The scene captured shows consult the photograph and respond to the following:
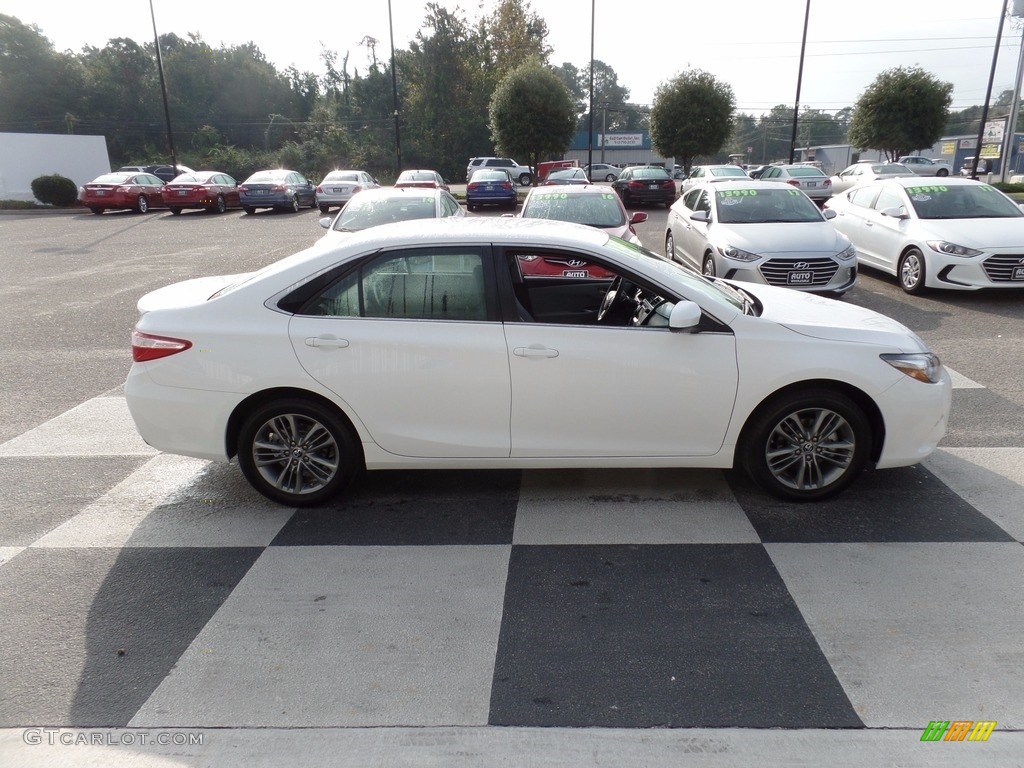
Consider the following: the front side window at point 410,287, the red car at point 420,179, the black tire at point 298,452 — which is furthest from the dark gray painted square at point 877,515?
the red car at point 420,179

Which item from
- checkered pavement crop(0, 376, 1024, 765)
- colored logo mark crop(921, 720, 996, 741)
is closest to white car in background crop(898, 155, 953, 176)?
checkered pavement crop(0, 376, 1024, 765)

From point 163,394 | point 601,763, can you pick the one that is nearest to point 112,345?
point 163,394

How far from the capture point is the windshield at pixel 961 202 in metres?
10.5

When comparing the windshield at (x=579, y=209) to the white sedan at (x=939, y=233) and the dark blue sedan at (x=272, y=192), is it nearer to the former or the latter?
the white sedan at (x=939, y=233)

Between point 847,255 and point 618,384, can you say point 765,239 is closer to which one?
point 847,255

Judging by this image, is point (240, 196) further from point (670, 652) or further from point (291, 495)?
point (670, 652)

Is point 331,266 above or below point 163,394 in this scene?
above

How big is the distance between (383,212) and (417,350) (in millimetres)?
7159

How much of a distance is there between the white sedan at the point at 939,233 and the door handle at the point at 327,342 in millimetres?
8704

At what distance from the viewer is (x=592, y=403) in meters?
4.28

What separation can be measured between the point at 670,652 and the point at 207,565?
2.39 m

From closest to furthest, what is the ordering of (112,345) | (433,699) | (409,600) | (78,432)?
(433,699) < (409,600) < (78,432) < (112,345)

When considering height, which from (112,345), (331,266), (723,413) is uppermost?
(331,266)

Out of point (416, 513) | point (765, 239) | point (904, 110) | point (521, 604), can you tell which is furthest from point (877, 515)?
point (904, 110)
